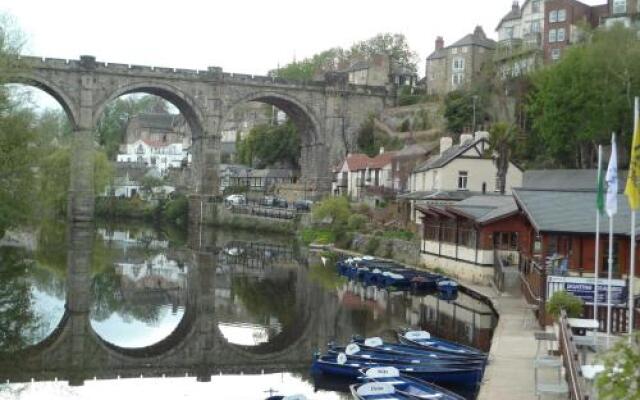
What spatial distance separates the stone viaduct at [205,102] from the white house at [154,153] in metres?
54.4

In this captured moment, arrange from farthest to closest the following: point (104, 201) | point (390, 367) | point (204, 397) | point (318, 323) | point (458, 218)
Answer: point (104, 201) → point (458, 218) → point (318, 323) → point (204, 397) → point (390, 367)

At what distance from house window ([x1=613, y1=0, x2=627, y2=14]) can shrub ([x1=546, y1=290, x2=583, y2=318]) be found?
56478 mm

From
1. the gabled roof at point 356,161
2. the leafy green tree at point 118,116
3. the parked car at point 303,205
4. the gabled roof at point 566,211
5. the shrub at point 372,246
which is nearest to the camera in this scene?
the gabled roof at point 566,211

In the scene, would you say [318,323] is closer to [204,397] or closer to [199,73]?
[204,397]

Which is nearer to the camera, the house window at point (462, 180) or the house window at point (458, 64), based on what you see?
the house window at point (462, 180)

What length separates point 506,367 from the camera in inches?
725

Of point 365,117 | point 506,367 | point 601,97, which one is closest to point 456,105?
point 365,117

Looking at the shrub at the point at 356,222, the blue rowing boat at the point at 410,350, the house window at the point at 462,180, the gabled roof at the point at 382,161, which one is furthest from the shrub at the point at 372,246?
the blue rowing boat at the point at 410,350

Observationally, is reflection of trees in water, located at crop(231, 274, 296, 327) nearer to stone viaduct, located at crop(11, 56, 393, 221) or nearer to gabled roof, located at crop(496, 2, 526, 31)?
stone viaduct, located at crop(11, 56, 393, 221)

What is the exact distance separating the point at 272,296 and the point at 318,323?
25.2ft

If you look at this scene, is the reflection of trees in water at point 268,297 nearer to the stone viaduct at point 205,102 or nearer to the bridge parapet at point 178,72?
the stone viaduct at point 205,102

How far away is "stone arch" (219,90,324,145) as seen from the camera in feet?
276

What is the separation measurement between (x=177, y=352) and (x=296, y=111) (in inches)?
2524

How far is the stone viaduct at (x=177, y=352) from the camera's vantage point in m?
22.5
